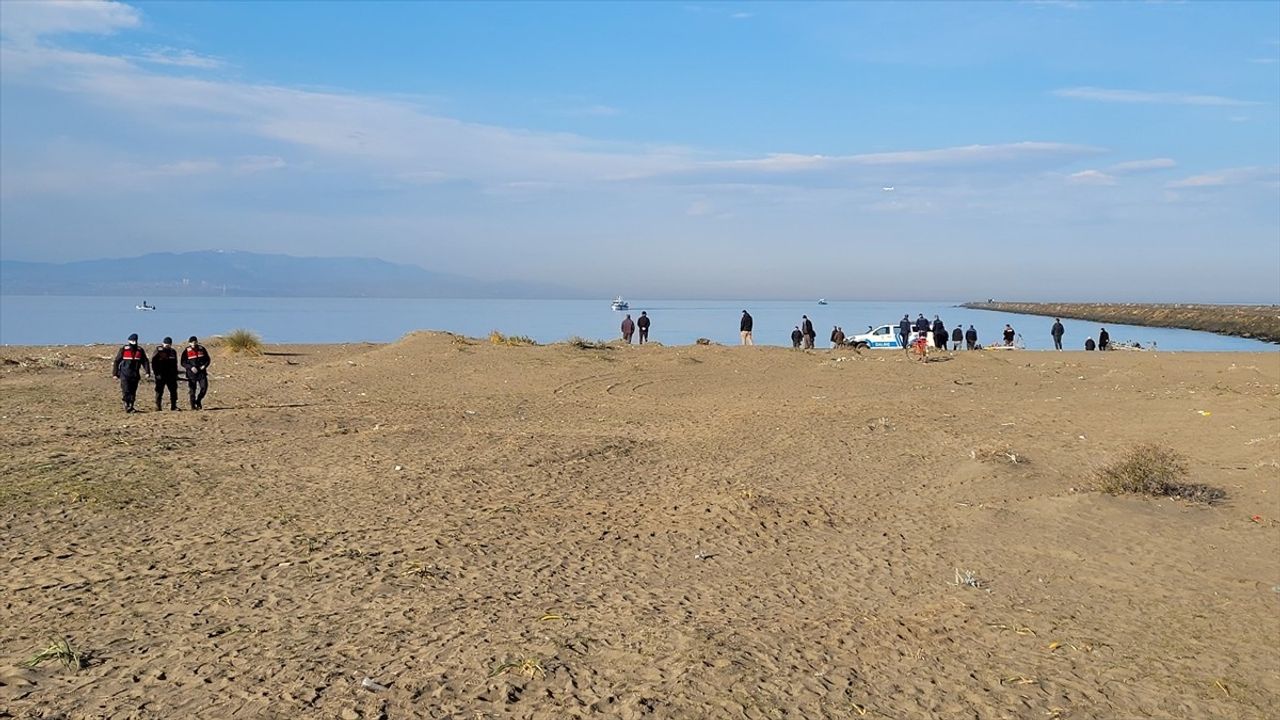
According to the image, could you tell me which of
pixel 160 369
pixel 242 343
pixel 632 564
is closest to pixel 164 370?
pixel 160 369

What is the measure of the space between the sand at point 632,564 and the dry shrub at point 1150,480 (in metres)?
0.30

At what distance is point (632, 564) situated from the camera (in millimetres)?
9328

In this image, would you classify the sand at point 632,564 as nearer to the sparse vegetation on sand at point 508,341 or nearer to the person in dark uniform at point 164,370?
the person in dark uniform at point 164,370

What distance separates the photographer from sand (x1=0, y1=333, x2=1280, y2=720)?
20.6 ft

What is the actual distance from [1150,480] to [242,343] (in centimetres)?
3135

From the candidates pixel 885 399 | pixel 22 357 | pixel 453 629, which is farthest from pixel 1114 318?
pixel 453 629

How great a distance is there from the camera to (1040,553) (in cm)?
1034

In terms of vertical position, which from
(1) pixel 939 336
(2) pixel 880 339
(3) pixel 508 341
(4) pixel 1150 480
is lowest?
(4) pixel 1150 480

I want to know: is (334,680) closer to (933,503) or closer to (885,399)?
(933,503)

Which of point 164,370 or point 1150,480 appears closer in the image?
point 1150,480

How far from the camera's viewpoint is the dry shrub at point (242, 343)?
3447cm

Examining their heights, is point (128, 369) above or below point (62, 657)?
above

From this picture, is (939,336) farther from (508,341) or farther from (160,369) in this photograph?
(160,369)

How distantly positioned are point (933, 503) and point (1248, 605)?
4073mm
